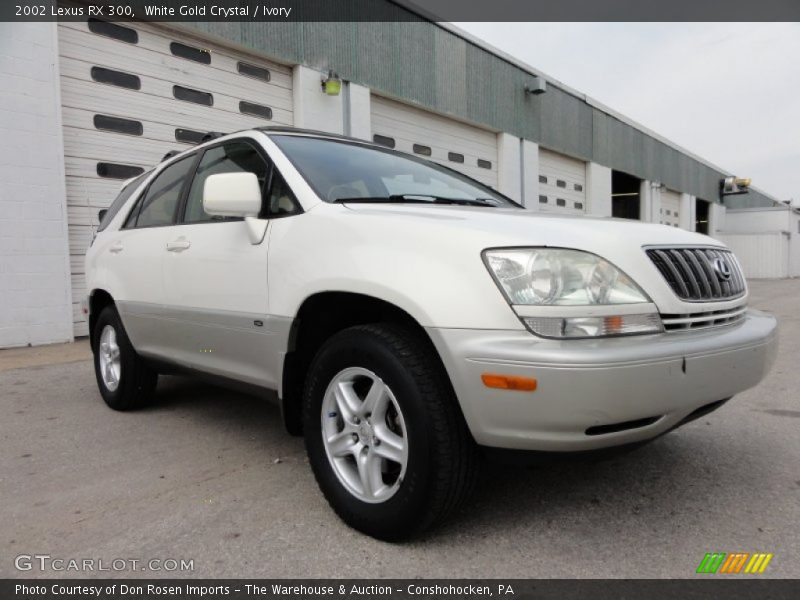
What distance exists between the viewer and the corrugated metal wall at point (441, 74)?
8.96m

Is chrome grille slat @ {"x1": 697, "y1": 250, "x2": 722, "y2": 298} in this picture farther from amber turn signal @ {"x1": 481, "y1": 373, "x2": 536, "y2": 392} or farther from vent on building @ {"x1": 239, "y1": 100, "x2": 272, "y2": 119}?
vent on building @ {"x1": 239, "y1": 100, "x2": 272, "y2": 119}

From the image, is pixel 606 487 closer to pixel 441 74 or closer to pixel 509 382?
pixel 509 382

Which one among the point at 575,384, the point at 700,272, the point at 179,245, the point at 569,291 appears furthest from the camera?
the point at 179,245

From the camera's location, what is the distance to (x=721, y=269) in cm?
230

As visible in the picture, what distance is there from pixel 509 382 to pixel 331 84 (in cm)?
834

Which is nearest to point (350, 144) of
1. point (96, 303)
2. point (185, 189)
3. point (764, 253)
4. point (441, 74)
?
point (185, 189)

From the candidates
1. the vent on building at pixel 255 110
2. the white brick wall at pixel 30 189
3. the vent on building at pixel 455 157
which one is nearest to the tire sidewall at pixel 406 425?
the white brick wall at pixel 30 189

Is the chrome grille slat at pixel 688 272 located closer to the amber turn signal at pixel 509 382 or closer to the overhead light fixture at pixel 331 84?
the amber turn signal at pixel 509 382

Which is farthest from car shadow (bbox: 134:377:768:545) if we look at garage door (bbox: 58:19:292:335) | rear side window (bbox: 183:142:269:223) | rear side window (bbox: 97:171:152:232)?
garage door (bbox: 58:19:292:335)

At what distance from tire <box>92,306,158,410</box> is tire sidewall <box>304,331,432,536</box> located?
2.00m

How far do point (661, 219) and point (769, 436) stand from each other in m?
21.4

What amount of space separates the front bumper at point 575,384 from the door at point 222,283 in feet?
3.33

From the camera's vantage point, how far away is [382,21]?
10.3 m
